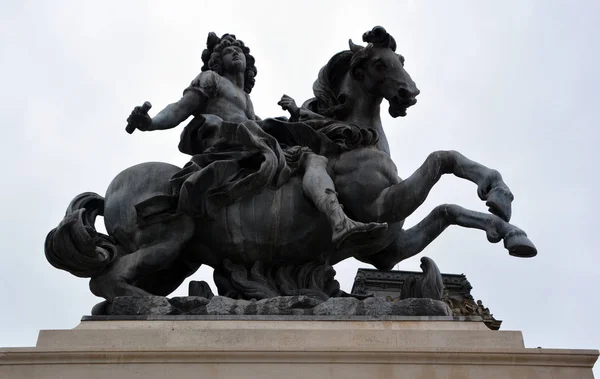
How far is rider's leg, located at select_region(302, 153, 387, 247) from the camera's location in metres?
6.38

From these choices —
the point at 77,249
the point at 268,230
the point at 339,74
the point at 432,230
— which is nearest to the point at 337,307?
the point at 268,230

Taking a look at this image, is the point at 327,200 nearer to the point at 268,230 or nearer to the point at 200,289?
the point at 268,230

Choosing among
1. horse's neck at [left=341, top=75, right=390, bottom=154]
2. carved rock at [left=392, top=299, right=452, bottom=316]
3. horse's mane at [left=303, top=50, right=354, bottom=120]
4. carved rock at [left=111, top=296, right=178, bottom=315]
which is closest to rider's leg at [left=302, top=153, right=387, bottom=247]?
carved rock at [left=392, top=299, right=452, bottom=316]

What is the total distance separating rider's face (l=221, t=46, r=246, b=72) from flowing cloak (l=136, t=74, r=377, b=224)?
2.96 ft

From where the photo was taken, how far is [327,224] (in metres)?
7.22

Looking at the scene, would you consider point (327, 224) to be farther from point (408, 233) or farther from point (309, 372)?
point (309, 372)

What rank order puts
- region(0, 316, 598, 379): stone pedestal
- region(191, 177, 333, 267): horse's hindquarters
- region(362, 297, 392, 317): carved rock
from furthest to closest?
1. region(191, 177, 333, 267): horse's hindquarters
2. region(362, 297, 392, 317): carved rock
3. region(0, 316, 598, 379): stone pedestal

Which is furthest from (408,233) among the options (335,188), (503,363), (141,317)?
(141,317)

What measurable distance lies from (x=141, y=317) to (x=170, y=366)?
862 mm

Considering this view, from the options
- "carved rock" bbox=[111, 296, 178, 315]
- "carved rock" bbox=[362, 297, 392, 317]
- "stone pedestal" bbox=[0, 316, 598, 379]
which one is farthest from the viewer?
"carved rock" bbox=[111, 296, 178, 315]

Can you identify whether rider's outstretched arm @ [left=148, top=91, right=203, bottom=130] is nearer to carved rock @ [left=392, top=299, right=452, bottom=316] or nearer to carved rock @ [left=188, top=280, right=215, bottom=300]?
carved rock @ [left=188, top=280, right=215, bottom=300]

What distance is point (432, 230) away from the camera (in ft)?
25.1

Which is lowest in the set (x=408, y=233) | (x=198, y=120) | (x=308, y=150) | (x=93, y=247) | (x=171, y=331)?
(x=171, y=331)

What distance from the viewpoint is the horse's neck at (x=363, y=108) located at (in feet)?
26.1
